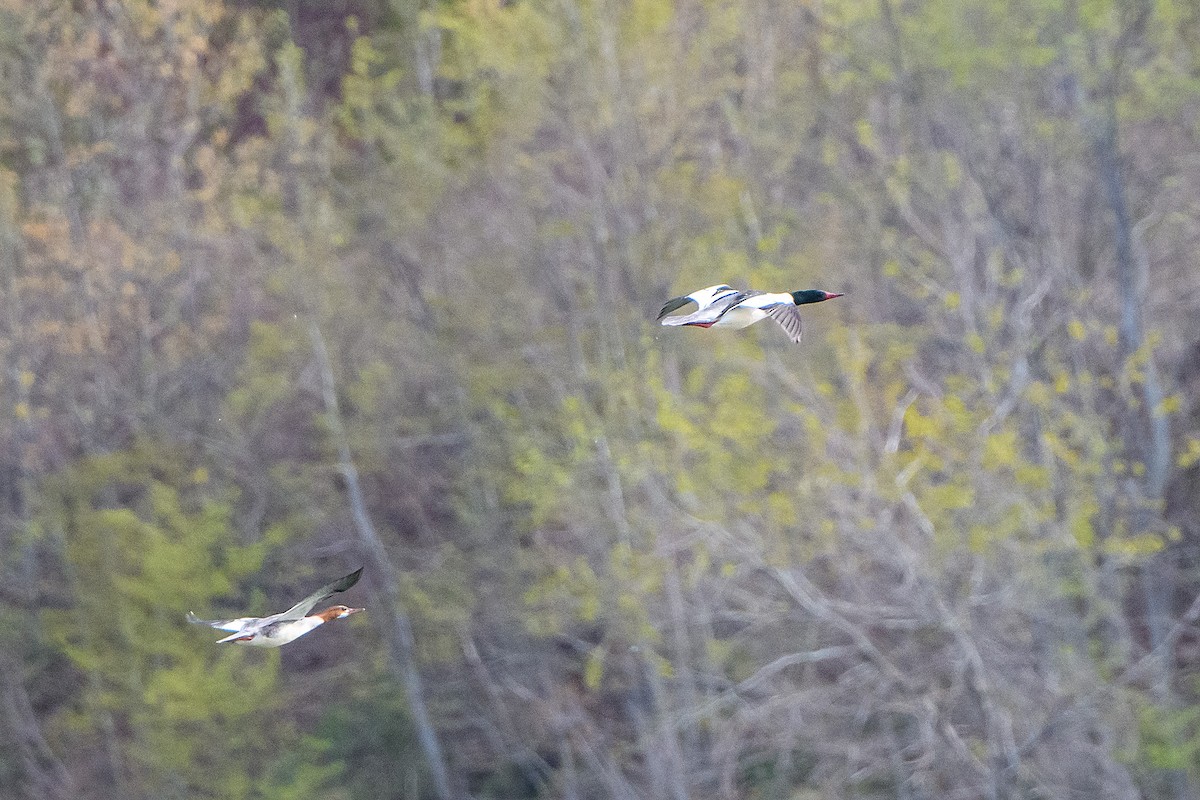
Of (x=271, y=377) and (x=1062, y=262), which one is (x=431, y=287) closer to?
(x=271, y=377)

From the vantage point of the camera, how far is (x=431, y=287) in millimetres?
18875

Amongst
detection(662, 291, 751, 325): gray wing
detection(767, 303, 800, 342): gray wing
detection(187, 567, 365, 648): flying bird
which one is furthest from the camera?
detection(767, 303, 800, 342): gray wing

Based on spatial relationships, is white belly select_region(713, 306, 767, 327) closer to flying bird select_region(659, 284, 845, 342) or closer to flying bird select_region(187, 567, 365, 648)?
flying bird select_region(659, 284, 845, 342)

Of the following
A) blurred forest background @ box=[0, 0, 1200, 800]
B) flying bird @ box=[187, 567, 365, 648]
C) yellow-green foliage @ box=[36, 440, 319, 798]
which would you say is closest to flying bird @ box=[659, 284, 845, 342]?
flying bird @ box=[187, 567, 365, 648]

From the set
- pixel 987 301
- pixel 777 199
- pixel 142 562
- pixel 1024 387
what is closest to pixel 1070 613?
pixel 1024 387

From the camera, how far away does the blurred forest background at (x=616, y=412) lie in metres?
13.6

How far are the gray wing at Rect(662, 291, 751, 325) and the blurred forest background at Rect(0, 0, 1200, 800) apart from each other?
4637 millimetres

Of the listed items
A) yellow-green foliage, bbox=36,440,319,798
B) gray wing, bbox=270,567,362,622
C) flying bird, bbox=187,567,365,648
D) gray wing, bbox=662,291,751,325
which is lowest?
yellow-green foliage, bbox=36,440,319,798

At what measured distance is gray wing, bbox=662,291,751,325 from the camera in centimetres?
720

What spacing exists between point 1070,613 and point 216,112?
1377 centimetres

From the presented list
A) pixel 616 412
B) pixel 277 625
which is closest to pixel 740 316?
pixel 277 625

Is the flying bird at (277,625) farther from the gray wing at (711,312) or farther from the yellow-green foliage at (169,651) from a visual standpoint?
the yellow-green foliage at (169,651)

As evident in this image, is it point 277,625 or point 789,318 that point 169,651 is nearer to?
point 277,625

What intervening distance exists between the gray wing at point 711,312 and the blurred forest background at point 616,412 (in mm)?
4637
